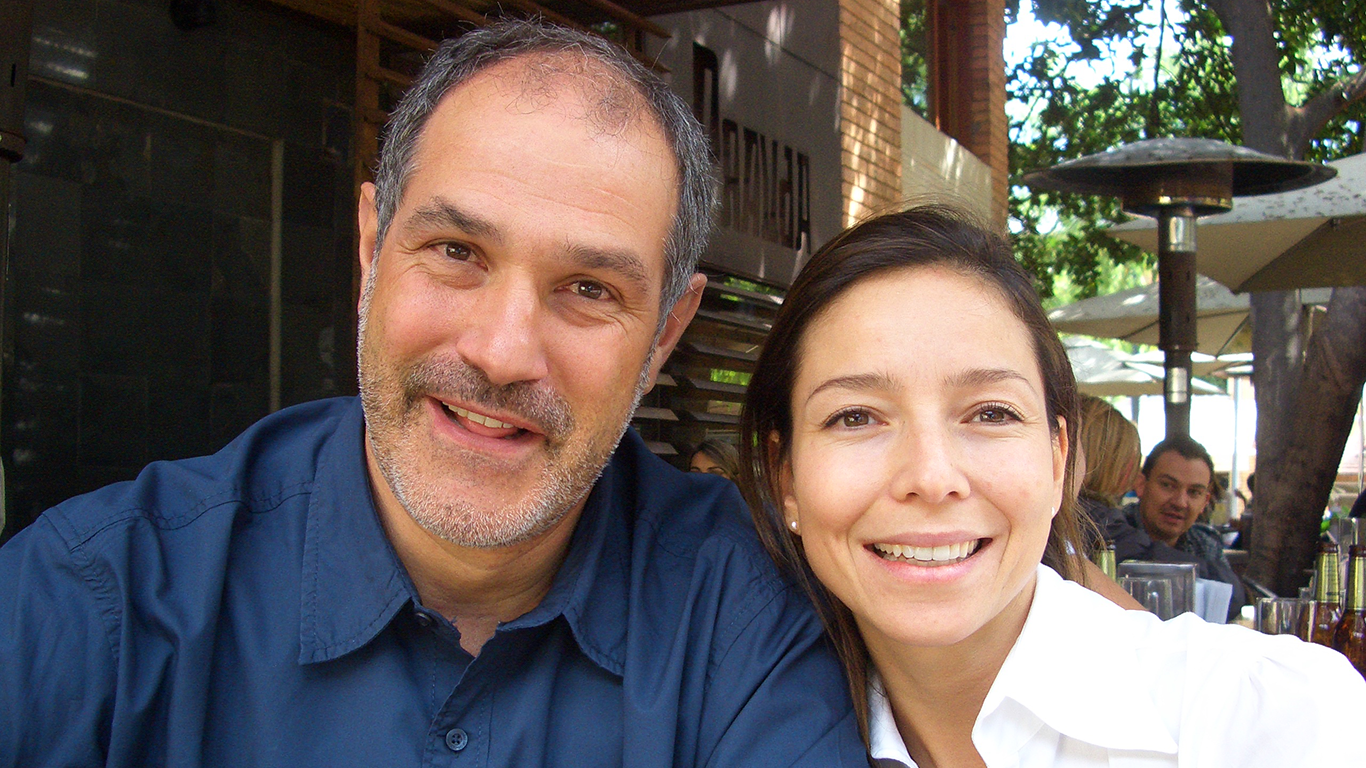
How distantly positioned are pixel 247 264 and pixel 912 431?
11.5 ft

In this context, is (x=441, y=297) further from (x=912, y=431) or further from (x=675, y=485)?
(x=912, y=431)

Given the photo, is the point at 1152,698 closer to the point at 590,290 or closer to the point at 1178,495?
the point at 590,290

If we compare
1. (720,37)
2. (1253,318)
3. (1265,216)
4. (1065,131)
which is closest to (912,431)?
(1265,216)

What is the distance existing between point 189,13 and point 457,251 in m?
2.99

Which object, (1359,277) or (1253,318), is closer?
(1359,277)

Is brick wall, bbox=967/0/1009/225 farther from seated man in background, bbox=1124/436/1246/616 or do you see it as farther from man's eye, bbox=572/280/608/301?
man's eye, bbox=572/280/608/301

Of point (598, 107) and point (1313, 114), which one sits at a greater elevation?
point (1313, 114)

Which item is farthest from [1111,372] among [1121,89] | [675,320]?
[675,320]

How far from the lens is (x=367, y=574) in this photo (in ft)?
6.04

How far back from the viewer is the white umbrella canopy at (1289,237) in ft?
17.8

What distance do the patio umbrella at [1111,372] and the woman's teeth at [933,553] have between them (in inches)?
503

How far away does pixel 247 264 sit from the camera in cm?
458

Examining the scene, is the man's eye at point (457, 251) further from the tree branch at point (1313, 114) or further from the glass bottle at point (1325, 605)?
the tree branch at point (1313, 114)

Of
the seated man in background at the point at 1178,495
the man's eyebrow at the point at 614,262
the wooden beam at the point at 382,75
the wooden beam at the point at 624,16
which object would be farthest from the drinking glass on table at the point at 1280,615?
the wooden beam at the point at 624,16
